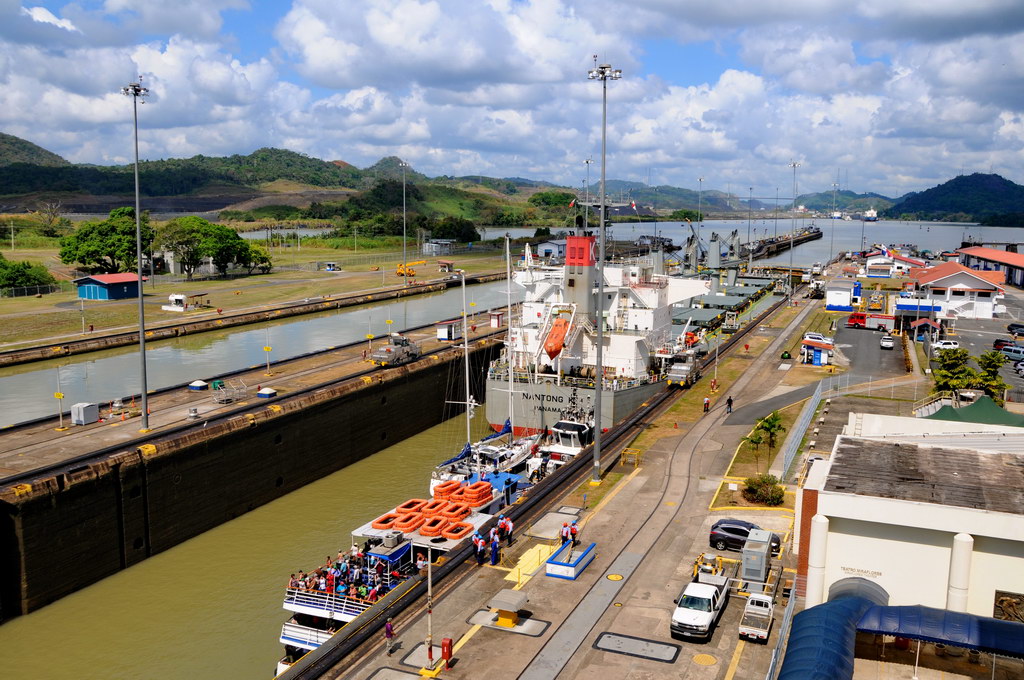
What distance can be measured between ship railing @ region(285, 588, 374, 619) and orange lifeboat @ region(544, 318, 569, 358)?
83.3 feet

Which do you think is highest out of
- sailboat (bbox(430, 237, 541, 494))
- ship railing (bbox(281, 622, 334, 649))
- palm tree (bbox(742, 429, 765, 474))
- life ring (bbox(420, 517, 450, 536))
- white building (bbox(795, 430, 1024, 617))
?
white building (bbox(795, 430, 1024, 617))

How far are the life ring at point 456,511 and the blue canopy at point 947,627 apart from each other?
46.5 feet

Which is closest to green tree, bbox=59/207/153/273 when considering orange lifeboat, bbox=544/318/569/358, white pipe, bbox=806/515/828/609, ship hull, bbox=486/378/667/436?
ship hull, bbox=486/378/667/436

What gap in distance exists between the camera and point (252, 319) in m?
82.6

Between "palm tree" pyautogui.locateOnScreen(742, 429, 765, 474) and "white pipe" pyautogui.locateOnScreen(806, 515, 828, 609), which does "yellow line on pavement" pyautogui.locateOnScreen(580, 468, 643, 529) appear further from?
"white pipe" pyautogui.locateOnScreen(806, 515, 828, 609)

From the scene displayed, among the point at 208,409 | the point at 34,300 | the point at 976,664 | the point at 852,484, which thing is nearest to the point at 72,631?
the point at 208,409

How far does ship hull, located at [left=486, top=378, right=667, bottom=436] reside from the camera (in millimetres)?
45438

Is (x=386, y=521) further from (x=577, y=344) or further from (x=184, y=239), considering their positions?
(x=184, y=239)

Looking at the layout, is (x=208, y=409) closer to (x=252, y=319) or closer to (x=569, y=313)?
(x=569, y=313)

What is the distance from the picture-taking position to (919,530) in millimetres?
20391

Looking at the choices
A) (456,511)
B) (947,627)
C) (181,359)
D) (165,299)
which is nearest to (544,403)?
(456,511)

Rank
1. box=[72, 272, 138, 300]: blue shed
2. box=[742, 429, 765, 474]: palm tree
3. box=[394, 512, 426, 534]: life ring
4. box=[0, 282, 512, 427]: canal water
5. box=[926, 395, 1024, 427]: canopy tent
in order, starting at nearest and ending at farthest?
box=[394, 512, 426, 534]: life ring
box=[926, 395, 1024, 427]: canopy tent
box=[742, 429, 765, 474]: palm tree
box=[0, 282, 512, 427]: canal water
box=[72, 272, 138, 300]: blue shed

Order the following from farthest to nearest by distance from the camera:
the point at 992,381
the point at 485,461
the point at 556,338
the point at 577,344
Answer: the point at 577,344
the point at 556,338
the point at 992,381
the point at 485,461

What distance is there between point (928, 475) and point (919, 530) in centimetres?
316
